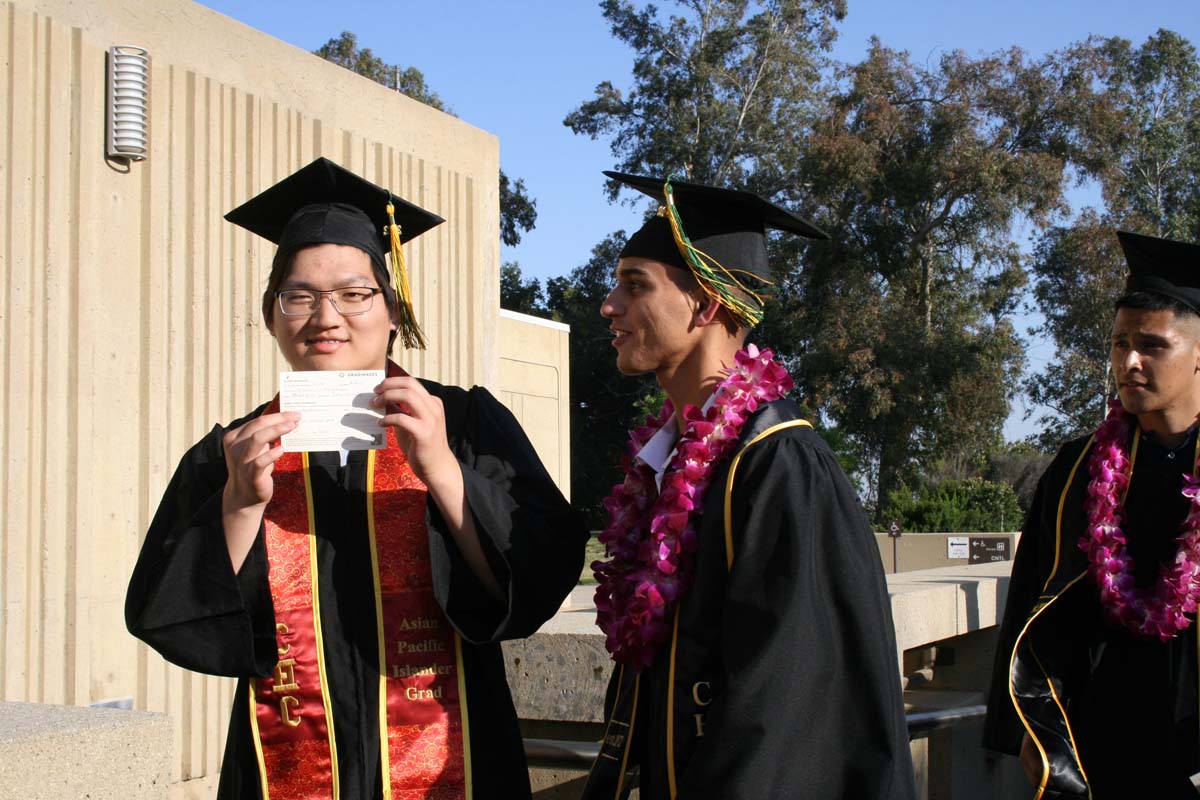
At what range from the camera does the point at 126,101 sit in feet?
20.7

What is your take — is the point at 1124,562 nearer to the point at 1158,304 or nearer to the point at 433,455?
Answer: the point at 1158,304

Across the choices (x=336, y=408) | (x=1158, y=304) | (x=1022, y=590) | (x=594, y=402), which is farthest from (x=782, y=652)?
(x=594, y=402)

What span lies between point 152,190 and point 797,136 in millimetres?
32002

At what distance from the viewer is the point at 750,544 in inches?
89.7

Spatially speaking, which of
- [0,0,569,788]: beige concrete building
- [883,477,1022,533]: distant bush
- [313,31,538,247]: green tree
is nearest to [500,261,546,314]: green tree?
[313,31,538,247]: green tree

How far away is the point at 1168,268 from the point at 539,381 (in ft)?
38.6

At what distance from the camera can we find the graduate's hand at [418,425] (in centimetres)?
247

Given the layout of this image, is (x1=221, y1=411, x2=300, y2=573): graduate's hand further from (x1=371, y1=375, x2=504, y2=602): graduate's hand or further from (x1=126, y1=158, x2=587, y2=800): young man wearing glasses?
(x1=371, y1=375, x2=504, y2=602): graduate's hand

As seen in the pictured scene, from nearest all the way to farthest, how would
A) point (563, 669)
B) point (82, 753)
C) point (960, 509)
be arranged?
1. point (82, 753)
2. point (563, 669)
3. point (960, 509)

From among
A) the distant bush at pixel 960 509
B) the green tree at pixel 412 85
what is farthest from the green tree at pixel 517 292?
the distant bush at pixel 960 509

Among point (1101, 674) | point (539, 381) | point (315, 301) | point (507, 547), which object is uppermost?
point (539, 381)

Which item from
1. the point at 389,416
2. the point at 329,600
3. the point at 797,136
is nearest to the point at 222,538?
the point at 329,600

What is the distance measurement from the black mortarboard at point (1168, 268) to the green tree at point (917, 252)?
2769 centimetres

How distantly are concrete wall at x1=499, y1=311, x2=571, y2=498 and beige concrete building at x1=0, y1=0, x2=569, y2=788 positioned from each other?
7055 millimetres
